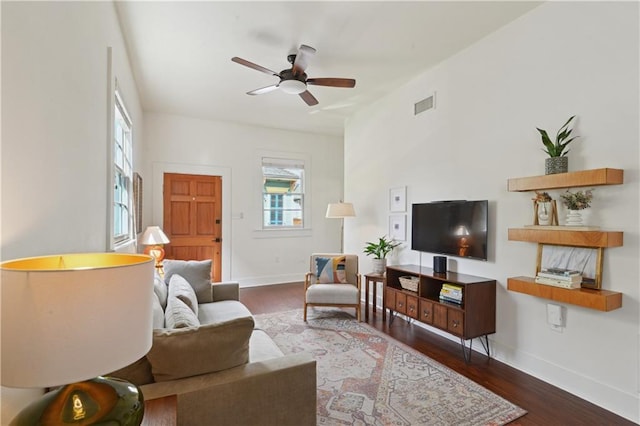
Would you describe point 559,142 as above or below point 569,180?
above

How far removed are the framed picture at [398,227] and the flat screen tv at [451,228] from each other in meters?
0.26

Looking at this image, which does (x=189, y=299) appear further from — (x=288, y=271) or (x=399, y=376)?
Answer: (x=288, y=271)

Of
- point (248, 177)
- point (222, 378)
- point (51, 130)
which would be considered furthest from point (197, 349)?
point (248, 177)

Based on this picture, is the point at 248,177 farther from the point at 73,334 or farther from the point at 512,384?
the point at 73,334

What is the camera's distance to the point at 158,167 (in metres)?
5.25

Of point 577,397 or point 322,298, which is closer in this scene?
point 577,397

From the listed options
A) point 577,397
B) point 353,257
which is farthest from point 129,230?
point 577,397

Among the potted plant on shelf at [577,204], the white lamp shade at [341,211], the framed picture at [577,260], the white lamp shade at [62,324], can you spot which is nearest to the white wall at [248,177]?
the white lamp shade at [341,211]

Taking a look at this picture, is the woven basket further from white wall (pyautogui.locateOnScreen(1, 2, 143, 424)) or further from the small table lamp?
the small table lamp

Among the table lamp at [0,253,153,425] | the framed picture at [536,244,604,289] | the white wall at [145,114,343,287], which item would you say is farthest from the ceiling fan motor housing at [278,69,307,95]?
the white wall at [145,114,343,287]

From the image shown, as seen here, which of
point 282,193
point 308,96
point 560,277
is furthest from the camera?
point 282,193

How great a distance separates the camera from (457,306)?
9.65ft

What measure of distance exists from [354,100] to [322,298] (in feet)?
9.13

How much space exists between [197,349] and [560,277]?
2444 mm
